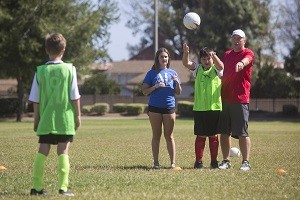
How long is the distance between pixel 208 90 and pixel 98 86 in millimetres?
50590

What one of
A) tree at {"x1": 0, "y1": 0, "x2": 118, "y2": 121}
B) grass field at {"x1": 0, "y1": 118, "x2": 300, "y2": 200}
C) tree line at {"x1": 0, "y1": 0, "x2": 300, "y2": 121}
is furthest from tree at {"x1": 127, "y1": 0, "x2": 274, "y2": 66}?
grass field at {"x1": 0, "y1": 118, "x2": 300, "y2": 200}

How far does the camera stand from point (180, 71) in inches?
3036

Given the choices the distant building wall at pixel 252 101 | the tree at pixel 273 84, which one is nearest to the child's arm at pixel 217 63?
the distant building wall at pixel 252 101

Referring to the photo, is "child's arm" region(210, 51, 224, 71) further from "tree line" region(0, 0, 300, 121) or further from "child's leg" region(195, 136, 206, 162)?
"tree line" region(0, 0, 300, 121)

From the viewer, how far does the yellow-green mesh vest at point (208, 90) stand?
11.2m

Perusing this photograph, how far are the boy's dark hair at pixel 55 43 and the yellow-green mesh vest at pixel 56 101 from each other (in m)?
0.18

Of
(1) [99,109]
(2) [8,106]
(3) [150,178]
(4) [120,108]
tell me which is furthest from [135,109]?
(3) [150,178]

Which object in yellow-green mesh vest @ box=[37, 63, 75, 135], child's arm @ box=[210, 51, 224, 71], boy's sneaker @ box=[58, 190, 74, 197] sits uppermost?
child's arm @ box=[210, 51, 224, 71]

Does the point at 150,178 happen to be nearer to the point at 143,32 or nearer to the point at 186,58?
the point at 186,58

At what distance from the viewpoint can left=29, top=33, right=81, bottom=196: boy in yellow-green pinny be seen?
7824 millimetres

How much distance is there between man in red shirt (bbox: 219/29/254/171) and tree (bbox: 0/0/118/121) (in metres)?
28.4

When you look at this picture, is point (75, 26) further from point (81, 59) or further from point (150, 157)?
point (150, 157)

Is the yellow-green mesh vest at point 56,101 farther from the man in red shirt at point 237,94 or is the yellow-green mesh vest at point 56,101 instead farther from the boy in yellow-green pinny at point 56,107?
the man in red shirt at point 237,94

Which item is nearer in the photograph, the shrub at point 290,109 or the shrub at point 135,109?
the shrub at point 290,109
